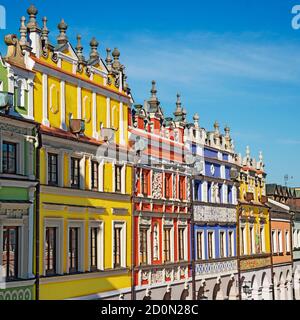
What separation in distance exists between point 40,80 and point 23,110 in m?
1.62

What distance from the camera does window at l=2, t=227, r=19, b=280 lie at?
19.5 meters

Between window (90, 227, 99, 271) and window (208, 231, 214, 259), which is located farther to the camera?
window (208, 231, 214, 259)

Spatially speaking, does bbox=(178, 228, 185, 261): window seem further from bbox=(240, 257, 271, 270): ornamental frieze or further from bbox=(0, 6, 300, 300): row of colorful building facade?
bbox=(240, 257, 271, 270): ornamental frieze

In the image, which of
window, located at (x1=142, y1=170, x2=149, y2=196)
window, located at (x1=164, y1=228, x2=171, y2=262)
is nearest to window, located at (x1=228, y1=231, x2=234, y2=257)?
window, located at (x1=164, y1=228, x2=171, y2=262)

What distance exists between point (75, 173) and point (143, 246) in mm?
5757

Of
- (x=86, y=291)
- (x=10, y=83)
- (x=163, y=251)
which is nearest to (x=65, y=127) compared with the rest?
(x=10, y=83)

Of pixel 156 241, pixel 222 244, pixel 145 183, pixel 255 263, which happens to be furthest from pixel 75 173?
pixel 255 263

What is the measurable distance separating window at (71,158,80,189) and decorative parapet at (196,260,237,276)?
11.2 metres

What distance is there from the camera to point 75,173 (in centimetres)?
2369

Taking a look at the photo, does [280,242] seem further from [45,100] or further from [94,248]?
[45,100]

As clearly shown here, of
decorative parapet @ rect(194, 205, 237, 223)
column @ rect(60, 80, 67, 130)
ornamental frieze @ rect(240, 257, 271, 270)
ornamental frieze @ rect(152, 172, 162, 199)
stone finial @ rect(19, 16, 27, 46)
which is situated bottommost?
ornamental frieze @ rect(240, 257, 271, 270)

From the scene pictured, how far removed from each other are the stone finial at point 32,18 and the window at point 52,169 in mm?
4078
